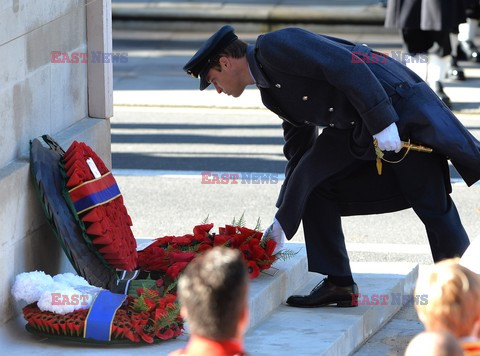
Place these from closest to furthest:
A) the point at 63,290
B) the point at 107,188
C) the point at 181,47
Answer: the point at 63,290
the point at 107,188
the point at 181,47

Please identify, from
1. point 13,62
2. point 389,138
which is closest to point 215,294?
point 389,138

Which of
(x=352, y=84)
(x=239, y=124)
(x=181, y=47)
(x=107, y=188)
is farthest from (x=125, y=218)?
(x=181, y=47)

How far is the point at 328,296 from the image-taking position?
218 inches

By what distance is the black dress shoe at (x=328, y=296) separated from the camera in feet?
18.2

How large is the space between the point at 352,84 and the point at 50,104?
1.39 meters

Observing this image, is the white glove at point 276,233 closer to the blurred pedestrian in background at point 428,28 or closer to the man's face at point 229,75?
the man's face at point 229,75

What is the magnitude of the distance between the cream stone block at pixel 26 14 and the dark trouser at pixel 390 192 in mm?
1396

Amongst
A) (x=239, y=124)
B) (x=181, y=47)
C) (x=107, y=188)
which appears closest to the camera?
(x=107, y=188)

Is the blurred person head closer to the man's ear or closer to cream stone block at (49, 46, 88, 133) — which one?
the man's ear

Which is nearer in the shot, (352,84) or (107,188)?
(352,84)

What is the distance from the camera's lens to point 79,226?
5121 mm

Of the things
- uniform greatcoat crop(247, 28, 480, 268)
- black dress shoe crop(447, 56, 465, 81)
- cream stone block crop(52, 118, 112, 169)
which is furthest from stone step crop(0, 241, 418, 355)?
black dress shoe crop(447, 56, 465, 81)

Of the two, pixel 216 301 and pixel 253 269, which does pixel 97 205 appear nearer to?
pixel 253 269

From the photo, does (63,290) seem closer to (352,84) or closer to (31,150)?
(31,150)
